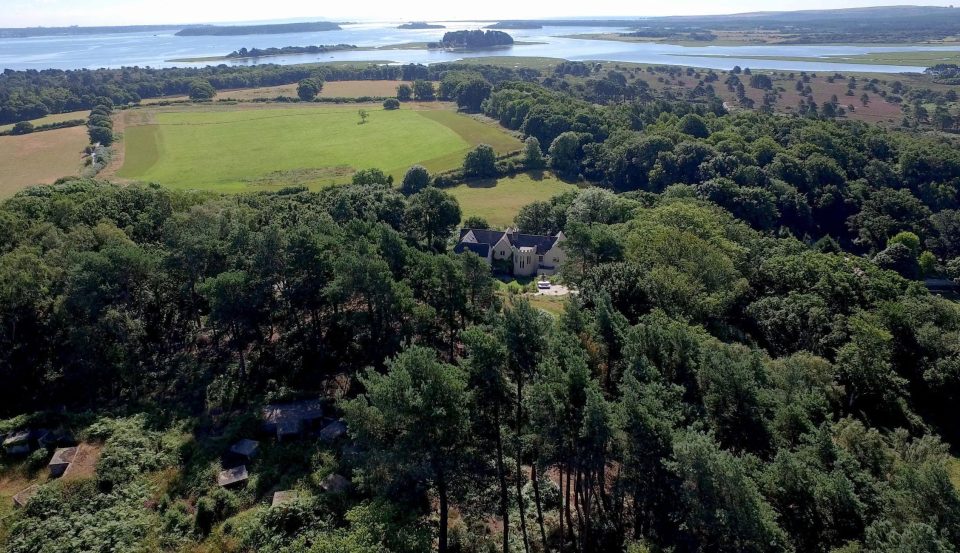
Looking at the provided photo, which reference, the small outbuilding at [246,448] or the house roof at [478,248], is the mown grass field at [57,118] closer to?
the house roof at [478,248]

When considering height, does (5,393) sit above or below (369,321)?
below

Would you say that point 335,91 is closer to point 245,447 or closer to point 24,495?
point 245,447

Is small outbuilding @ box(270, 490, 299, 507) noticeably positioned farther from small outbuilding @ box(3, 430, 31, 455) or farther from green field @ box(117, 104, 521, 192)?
green field @ box(117, 104, 521, 192)

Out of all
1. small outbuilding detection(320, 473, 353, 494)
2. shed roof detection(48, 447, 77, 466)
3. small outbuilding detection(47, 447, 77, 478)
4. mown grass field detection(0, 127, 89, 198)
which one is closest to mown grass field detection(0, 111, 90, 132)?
mown grass field detection(0, 127, 89, 198)

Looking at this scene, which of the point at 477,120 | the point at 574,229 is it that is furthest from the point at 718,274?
the point at 477,120

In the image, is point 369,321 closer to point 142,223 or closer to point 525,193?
point 142,223
